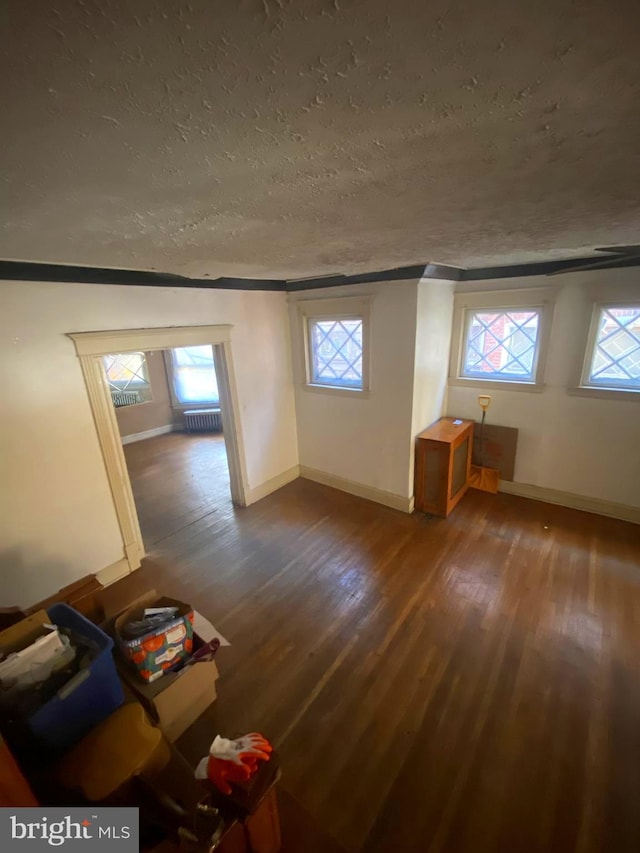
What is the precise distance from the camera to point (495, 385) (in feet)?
12.6

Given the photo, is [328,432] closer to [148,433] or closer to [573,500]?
[573,500]

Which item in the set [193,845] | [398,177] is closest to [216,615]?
[193,845]

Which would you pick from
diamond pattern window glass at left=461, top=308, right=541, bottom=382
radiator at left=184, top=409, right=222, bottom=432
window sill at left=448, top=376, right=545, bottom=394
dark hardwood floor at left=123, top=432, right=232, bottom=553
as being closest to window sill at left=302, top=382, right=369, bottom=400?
window sill at left=448, top=376, right=545, bottom=394

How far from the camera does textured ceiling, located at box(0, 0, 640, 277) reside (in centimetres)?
41

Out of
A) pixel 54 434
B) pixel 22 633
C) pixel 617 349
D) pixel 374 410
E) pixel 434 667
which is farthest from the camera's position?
pixel 374 410

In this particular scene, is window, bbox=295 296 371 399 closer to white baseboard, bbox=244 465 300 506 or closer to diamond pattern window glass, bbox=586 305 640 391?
white baseboard, bbox=244 465 300 506

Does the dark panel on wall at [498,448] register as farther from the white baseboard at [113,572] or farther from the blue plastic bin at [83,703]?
the blue plastic bin at [83,703]

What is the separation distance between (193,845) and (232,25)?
1.65 meters

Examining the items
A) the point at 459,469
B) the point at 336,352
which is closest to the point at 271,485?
the point at 336,352

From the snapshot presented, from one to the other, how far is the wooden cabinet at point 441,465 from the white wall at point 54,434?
2.49 metres

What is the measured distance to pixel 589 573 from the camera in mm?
2832

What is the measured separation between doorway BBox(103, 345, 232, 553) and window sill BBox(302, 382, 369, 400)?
4.52ft

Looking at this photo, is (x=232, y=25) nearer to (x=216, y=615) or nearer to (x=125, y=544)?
(x=216, y=615)

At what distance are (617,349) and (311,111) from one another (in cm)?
368
